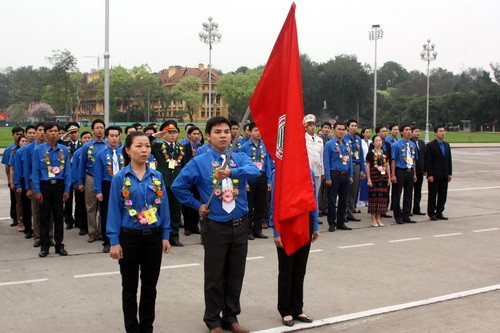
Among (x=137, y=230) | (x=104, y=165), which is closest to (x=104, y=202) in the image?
(x=104, y=165)

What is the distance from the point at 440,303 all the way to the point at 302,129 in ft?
8.97

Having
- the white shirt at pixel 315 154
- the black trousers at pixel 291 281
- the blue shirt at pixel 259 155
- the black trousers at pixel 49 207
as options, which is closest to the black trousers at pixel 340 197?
the white shirt at pixel 315 154

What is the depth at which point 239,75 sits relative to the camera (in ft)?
343

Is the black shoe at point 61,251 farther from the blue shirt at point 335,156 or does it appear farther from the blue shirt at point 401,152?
the blue shirt at point 401,152

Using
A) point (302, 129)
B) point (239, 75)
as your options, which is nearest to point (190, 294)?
point (302, 129)

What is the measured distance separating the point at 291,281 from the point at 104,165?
4344 mm

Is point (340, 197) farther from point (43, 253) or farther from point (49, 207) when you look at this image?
point (43, 253)

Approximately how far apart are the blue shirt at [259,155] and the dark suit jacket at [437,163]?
405 cm

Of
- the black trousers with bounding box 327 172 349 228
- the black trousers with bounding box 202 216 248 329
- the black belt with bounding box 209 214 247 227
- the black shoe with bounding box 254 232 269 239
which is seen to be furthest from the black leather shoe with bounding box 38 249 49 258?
the black trousers with bounding box 327 172 349 228

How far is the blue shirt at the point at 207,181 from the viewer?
207 inches

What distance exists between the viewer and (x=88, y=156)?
31.9 feet

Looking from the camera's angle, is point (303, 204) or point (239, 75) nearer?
point (303, 204)

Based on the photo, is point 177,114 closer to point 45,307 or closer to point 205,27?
point 205,27

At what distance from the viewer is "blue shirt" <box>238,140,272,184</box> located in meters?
10.6
